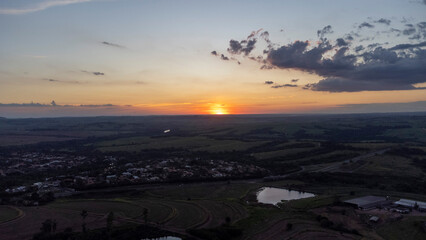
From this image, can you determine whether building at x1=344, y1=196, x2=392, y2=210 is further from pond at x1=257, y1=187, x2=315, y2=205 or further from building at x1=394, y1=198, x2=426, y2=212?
pond at x1=257, y1=187, x2=315, y2=205

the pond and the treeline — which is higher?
the treeline

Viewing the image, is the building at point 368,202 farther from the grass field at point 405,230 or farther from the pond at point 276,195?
the pond at point 276,195

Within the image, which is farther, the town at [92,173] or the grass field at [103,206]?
the town at [92,173]

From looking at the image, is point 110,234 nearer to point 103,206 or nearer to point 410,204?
point 103,206

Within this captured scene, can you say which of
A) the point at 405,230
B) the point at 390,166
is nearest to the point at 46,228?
the point at 405,230

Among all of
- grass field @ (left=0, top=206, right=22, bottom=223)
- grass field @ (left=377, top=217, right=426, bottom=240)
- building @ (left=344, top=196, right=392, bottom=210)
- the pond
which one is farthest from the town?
grass field @ (left=377, top=217, right=426, bottom=240)

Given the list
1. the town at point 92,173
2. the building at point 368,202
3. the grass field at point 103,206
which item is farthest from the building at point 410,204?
the grass field at point 103,206
